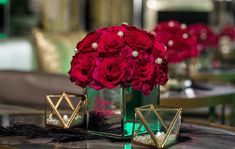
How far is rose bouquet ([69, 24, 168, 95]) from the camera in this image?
1.75 meters

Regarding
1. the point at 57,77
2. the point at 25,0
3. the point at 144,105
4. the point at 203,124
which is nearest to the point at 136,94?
the point at 144,105

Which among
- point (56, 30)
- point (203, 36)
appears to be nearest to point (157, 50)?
point (203, 36)

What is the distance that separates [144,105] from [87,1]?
550 cm

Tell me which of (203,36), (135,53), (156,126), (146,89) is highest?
(203,36)

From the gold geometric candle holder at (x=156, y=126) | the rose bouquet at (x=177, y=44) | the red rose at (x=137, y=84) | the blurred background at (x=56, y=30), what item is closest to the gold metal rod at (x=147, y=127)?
the gold geometric candle holder at (x=156, y=126)

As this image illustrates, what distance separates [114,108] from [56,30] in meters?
3.61

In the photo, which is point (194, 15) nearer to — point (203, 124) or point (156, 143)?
point (203, 124)

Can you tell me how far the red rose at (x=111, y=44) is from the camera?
1.77m

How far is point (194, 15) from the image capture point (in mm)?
8180

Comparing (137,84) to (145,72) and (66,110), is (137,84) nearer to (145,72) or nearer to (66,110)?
(145,72)

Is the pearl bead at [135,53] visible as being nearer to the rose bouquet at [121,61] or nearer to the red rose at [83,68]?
the rose bouquet at [121,61]

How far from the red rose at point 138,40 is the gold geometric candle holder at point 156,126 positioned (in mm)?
184

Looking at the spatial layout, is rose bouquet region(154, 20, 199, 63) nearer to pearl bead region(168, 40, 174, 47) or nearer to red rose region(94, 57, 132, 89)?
pearl bead region(168, 40, 174, 47)

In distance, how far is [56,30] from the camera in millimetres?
5367
